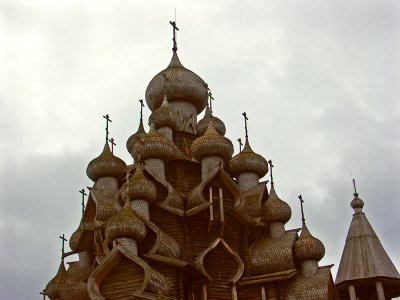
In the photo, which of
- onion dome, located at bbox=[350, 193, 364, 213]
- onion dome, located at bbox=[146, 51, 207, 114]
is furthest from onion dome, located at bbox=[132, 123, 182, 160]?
onion dome, located at bbox=[350, 193, 364, 213]

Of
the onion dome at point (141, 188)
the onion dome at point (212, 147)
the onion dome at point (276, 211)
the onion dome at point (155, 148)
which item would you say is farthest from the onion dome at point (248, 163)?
the onion dome at point (141, 188)

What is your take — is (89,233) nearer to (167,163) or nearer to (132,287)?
(167,163)

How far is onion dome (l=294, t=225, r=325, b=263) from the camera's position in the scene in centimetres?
1995

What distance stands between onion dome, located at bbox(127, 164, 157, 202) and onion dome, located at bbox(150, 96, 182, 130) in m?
3.85

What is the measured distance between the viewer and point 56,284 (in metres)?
21.9

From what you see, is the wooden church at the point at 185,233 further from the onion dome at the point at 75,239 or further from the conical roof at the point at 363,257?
the conical roof at the point at 363,257

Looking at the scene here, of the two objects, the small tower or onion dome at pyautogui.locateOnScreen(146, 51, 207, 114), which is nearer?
the small tower

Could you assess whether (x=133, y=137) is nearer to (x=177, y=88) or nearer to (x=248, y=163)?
(x=177, y=88)

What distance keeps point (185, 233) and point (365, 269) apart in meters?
5.91

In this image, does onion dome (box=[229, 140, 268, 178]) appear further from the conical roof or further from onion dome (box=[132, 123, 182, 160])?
the conical roof

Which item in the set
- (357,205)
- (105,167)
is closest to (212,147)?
(105,167)

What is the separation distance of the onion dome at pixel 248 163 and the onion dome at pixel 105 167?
12.1 feet

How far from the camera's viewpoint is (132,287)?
16.8 m

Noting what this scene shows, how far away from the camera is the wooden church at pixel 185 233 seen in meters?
17.5
